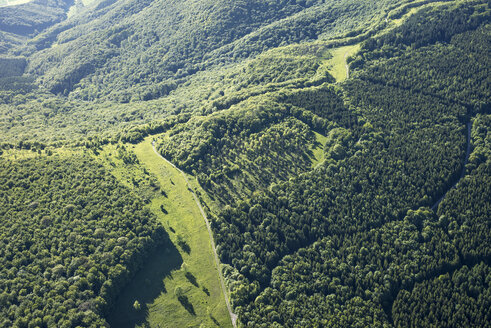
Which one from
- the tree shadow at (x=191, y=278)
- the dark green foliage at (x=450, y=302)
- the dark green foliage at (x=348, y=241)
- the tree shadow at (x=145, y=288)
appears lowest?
the dark green foliage at (x=450, y=302)

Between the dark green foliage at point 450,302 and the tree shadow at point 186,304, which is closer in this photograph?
the dark green foliage at point 450,302

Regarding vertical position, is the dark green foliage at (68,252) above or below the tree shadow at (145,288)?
above

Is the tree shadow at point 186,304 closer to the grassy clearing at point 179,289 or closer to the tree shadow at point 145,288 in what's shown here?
the grassy clearing at point 179,289

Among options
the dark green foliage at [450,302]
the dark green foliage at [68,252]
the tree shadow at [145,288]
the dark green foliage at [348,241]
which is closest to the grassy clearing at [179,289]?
the tree shadow at [145,288]

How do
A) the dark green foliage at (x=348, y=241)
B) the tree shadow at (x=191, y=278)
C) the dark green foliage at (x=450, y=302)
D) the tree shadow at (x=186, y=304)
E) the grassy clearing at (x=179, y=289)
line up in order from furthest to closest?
the tree shadow at (x=191, y=278)
the tree shadow at (x=186, y=304)
the grassy clearing at (x=179, y=289)
the dark green foliage at (x=348, y=241)
the dark green foliage at (x=450, y=302)

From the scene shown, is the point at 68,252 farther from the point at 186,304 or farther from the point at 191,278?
the point at 186,304

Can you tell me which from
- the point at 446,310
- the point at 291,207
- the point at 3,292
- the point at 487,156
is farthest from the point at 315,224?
the point at 3,292

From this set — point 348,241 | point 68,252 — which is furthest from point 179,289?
point 348,241

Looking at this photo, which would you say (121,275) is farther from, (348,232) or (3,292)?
(348,232)
